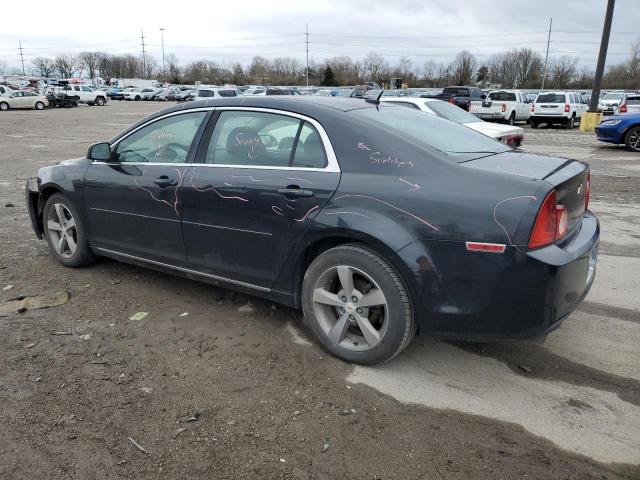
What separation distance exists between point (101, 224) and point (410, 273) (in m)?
2.98

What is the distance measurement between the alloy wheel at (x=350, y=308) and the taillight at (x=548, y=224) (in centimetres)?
93

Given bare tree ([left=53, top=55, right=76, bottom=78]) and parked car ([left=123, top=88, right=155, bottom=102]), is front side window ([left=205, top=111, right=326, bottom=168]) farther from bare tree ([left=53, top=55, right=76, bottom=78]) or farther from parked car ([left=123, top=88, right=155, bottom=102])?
bare tree ([left=53, top=55, right=76, bottom=78])

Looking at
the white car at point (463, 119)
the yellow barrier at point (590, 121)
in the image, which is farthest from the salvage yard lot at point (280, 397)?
the yellow barrier at point (590, 121)

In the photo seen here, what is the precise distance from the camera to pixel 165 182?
4113 millimetres

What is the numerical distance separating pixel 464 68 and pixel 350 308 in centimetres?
9827

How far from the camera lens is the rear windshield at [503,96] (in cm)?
2525

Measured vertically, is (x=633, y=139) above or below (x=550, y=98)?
below

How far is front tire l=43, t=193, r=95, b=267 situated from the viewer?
16.3 ft

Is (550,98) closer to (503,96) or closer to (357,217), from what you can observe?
(503,96)

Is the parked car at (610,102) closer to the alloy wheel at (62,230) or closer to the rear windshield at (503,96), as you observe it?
the rear windshield at (503,96)

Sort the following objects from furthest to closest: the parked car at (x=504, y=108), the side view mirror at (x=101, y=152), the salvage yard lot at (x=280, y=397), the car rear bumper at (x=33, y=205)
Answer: the parked car at (x=504, y=108)
the car rear bumper at (x=33, y=205)
the side view mirror at (x=101, y=152)
the salvage yard lot at (x=280, y=397)

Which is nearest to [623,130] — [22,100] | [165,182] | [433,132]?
[433,132]

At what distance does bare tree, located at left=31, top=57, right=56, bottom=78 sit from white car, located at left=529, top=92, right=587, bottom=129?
429 ft

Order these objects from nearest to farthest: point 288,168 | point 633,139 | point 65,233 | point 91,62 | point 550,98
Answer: point 288,168 → point 65,233 → point 633,139 → point 550,98 → point 91,62
